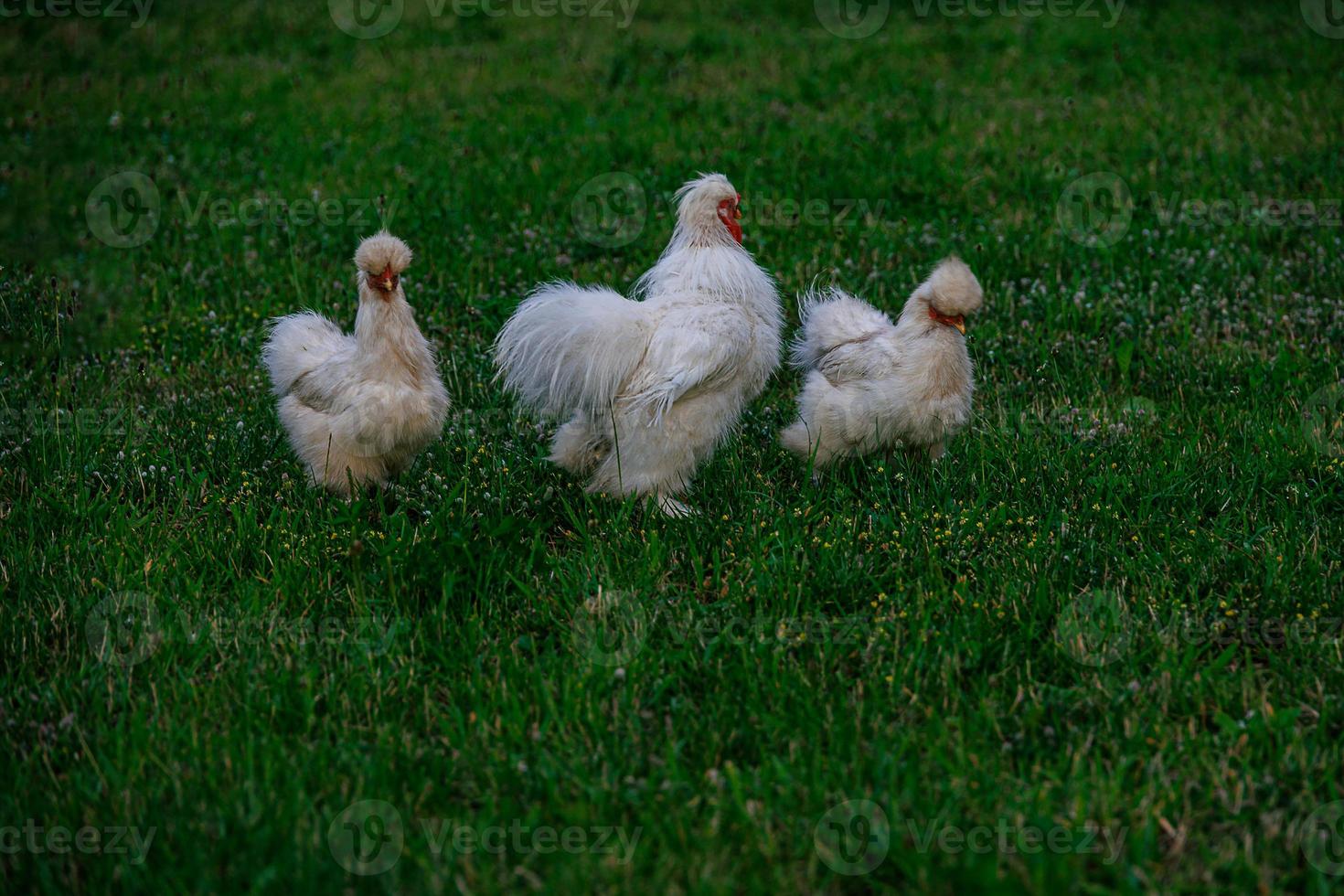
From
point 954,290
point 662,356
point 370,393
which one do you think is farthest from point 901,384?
point 370,393

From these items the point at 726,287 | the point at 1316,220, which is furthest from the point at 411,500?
the point at 1316,220

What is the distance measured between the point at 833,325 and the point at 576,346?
63.5 inches

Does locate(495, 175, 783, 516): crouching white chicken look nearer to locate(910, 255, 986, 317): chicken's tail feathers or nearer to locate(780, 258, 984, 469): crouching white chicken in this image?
locate(780, 258, 984, 469): crouching white chicken

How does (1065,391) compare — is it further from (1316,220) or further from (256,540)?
(256,540)

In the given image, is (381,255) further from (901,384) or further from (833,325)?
(901,384)

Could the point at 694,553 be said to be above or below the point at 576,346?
below

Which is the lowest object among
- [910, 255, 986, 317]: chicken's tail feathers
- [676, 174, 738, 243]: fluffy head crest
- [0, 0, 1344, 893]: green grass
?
[0, 0, 1344, 893]: green grass

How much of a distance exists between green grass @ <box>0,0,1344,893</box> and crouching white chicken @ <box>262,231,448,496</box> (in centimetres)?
24

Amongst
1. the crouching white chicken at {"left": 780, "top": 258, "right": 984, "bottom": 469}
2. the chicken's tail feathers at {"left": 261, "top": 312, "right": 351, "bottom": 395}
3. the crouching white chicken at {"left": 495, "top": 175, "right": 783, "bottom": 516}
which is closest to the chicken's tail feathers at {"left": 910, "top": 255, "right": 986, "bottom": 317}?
the crouching white chicken at {"left": 780, "top": 258, "right": 984, "bottom": 469}

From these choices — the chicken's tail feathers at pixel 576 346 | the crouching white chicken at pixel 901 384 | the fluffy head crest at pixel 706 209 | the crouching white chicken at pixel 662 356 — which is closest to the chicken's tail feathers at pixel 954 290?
the crouching white chicken at pixel 901 384

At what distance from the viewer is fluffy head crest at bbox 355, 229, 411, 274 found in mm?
4984

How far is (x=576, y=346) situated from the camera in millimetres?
5035

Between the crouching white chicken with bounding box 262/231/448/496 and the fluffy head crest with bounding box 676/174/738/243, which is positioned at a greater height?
the fluffy head crest with bounding box 676/174/738/243

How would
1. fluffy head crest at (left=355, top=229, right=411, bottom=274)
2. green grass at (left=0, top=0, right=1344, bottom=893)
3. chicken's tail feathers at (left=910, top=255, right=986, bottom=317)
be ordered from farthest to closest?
chicken's tail feathers at (left=910, top=255, right=986, bottom=317), fluffy head crest at (left=355, top=229, right=411, bottom=274), green grass at (left=0, top=0, right=1344, bottom=893)
